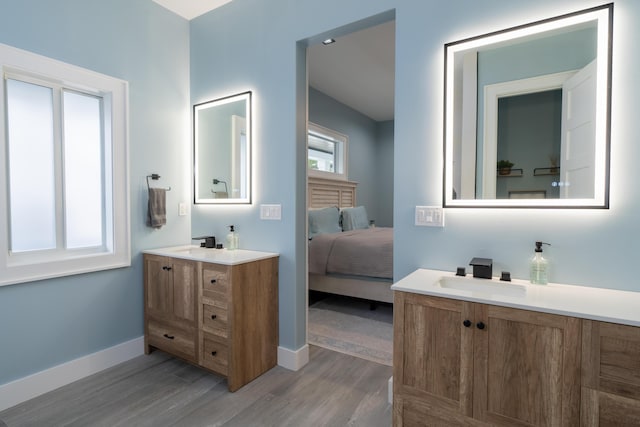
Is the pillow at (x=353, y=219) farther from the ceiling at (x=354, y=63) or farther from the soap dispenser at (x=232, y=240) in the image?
the soap dispenser at (x=232, y=240)

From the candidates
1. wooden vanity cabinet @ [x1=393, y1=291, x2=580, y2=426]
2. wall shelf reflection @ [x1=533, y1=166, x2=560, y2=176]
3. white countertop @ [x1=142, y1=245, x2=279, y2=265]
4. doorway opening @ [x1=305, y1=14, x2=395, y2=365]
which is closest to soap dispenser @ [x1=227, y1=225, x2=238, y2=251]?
white countertop @ [x1=142, y1=245, x2=279, y2=265]

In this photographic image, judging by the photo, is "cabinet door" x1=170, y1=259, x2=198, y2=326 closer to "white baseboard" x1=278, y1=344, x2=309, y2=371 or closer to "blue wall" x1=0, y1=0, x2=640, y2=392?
"blue wall" x1=0, y1=0, x2=640, y2=392

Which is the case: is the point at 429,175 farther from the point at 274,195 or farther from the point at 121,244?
the point at 121,244

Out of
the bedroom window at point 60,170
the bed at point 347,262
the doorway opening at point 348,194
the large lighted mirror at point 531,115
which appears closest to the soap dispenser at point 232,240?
the doorway opening at point 348,194

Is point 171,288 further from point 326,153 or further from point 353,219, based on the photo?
point 326,153

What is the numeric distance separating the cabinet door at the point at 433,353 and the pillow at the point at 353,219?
3.12 meters

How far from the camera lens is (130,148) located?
2430 millimetres

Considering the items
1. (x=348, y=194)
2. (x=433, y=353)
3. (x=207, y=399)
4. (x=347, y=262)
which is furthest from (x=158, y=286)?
(x=348, y=194)

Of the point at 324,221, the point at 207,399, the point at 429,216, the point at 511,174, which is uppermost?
the point at 511,174

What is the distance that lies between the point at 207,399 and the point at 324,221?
254 cm

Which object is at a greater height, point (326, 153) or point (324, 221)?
point (326, 153)

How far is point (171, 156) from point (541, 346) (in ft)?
9.14

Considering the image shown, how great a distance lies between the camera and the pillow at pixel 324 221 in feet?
12.9

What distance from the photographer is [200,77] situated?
109 inches
